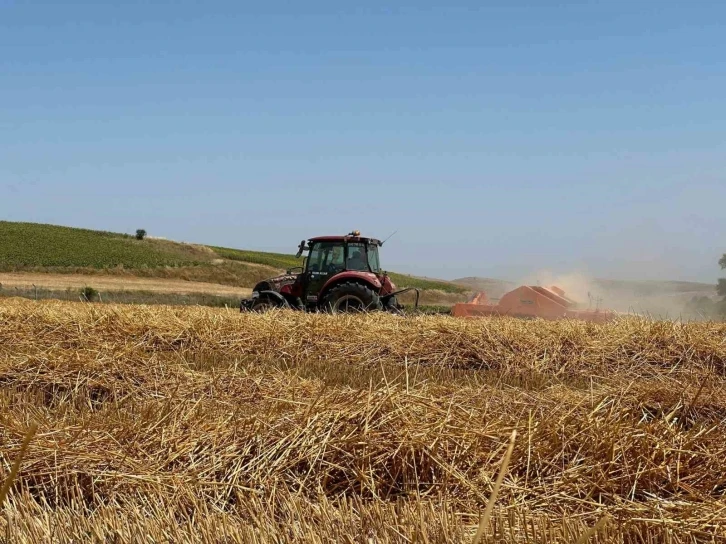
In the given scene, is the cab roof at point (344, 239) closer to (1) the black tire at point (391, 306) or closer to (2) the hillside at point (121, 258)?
(1) the black tire at point (391, 306)

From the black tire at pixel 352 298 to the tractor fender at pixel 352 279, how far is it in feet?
0.64

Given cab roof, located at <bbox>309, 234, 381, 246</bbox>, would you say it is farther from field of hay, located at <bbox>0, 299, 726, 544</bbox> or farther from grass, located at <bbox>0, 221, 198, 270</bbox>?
grass, located at <bbox>0, 221, 198, 270</bbox>

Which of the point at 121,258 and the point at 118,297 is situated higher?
the point at 121,258

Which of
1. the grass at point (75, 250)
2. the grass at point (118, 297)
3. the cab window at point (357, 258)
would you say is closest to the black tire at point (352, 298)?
the cab window at point (357, 258)

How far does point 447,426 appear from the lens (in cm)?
381

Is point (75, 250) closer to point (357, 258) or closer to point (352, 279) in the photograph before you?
point (357, 258)

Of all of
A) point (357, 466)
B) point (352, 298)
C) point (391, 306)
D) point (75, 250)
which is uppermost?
point (75, 250)

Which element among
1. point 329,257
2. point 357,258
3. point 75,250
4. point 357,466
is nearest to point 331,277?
point 329,257

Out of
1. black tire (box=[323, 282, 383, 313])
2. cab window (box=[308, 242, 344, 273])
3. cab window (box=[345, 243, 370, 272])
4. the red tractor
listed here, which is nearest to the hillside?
the red tractor

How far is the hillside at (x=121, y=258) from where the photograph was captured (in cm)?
3850

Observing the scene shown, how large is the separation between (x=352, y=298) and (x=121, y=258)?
32938mm

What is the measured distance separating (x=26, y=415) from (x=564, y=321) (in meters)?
8.28

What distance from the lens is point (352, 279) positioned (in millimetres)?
12883

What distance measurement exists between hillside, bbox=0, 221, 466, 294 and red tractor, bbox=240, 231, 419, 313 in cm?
2749
